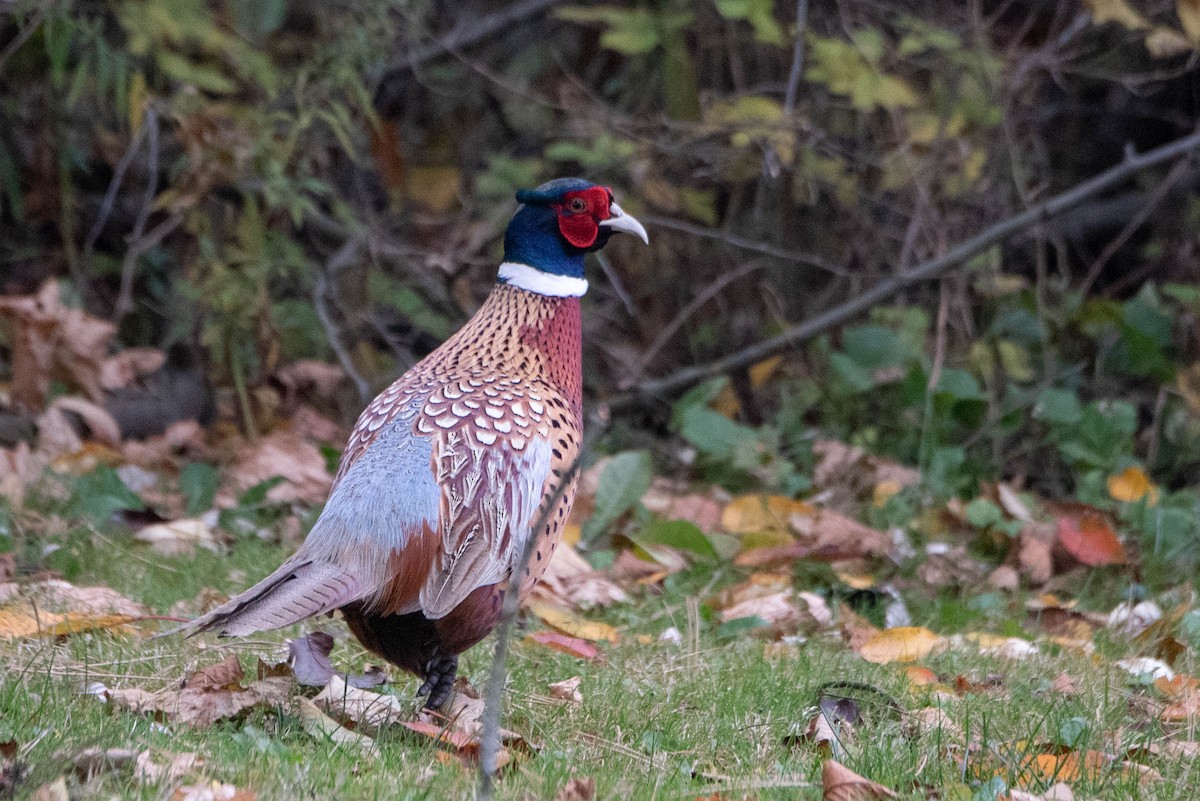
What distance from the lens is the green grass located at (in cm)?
246

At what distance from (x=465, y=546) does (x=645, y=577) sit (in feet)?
5.27

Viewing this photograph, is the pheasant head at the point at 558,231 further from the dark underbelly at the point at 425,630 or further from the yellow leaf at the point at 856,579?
the yellow leaf at the point at 856,579

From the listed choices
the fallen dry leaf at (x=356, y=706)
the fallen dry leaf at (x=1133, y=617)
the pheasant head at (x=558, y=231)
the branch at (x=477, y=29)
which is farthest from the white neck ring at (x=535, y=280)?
the branch at (x=477, y=29)

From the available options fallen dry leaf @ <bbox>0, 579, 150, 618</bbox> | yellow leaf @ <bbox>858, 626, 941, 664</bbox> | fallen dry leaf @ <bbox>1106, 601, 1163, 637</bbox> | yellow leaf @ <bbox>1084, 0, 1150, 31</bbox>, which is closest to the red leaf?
fallen dry leaf @ <bbox>1106, 601, 1163, 637</bbox>

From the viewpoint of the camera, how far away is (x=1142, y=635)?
12.9ft

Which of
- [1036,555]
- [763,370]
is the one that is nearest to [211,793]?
[1036,555]

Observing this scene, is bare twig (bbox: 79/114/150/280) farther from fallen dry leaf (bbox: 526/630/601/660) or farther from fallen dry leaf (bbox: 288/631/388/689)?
fallen dry leaf (bbox: 288/631/388/689)

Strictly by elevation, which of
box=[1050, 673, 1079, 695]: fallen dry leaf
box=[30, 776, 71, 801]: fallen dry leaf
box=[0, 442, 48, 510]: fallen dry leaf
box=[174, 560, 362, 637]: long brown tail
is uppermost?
box=[174, 560, 362, 637]: long brown tail

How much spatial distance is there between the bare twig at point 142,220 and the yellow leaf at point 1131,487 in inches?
144

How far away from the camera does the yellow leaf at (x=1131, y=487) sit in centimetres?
525

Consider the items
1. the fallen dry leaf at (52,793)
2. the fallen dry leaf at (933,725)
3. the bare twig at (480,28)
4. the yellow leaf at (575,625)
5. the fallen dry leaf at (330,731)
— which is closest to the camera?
the fallen dry leaf at (52,793)

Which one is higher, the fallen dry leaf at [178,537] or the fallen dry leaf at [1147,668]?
the fallen dry leaf at [178,537]

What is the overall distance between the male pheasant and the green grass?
0.22 meters

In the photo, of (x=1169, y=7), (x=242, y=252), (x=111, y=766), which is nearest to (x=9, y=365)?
(x=242, y=252)
